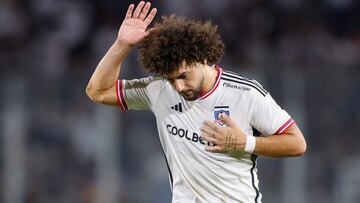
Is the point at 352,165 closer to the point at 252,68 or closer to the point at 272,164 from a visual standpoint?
the point at 272,164

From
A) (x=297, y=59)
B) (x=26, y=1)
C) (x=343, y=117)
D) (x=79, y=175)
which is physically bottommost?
(x=79, y=175)

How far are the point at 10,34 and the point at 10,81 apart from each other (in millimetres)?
2186

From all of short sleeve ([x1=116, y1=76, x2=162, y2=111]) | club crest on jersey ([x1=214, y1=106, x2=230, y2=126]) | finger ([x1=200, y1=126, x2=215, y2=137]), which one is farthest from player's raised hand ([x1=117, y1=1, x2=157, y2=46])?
finger ([x1=200, y1=126, x2=215, y2=137])

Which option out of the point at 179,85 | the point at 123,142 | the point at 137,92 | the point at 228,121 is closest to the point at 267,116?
the point at 228,121

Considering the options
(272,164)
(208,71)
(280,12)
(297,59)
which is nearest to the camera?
(208,71)

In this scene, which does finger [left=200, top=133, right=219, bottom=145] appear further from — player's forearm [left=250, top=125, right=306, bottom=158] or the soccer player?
player's forearm [left=250, top=125, right=306, bottom=158]

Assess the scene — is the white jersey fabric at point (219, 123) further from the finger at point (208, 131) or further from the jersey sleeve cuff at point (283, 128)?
the finger at point (208, 131)

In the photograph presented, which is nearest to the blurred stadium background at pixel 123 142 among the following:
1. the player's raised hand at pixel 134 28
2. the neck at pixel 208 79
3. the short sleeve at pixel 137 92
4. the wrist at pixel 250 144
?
the short sleeve at pixel 137 92

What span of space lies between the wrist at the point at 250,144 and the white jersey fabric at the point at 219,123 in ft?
0.48

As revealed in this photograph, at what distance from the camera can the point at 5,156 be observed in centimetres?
1089

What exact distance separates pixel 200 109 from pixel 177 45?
0.50 metres

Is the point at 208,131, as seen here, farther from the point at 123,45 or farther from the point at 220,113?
the point at 123,45

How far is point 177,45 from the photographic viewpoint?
569cm

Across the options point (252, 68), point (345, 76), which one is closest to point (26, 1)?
point (252, 68)
